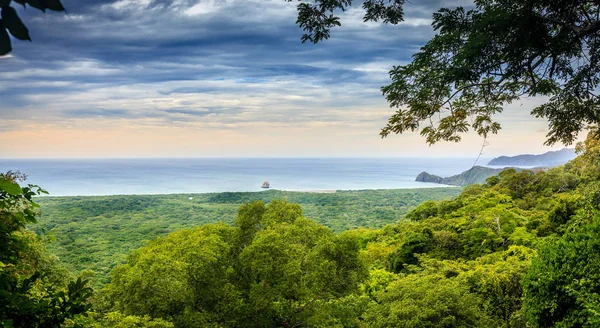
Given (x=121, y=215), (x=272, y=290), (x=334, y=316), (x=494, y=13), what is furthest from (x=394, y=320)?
(x=121, y=215)

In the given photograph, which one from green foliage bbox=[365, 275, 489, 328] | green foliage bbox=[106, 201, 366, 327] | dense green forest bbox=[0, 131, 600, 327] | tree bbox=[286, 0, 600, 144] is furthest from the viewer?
green foliage bbox=[106, 201, 366, 327]

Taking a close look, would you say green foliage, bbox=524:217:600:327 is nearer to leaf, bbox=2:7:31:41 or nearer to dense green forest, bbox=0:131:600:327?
dense green forest, bbox=0:131:600:327

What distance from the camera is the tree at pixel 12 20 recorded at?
740mm

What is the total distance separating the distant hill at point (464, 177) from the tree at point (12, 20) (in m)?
62.4

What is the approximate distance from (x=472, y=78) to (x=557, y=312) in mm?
4939

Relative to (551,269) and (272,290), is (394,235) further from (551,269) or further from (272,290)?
(551,269)

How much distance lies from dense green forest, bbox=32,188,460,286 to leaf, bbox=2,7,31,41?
87.1 ft

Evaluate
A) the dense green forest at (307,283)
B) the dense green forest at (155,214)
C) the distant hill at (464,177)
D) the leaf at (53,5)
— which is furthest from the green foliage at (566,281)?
the distant hill at (464,177)

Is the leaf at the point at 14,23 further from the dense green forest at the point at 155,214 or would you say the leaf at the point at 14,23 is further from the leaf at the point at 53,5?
the dense green forest at the point at 155,214

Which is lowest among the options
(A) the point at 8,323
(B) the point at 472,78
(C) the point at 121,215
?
(C) the point at 121,215

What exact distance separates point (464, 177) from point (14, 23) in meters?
83.9

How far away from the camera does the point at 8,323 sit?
183 centimetres

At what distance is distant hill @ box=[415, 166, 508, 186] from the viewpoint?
59.9 metres

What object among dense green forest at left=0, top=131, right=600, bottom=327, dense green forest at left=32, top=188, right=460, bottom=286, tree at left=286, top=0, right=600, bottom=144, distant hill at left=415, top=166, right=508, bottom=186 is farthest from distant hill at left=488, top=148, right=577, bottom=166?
tree at left=286, top=0, right=600, bottom=144
